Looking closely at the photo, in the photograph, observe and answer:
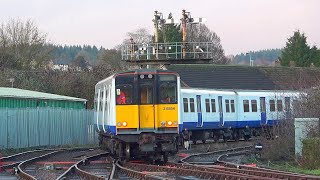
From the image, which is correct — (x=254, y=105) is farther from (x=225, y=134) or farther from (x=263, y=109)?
(x=225, y=134)

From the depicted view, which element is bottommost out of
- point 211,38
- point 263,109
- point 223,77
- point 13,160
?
point 13,160

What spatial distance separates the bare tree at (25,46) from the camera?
192ft

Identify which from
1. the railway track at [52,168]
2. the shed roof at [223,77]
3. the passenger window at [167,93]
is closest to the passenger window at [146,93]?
the passenger window at [167,93]

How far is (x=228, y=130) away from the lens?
35.2m

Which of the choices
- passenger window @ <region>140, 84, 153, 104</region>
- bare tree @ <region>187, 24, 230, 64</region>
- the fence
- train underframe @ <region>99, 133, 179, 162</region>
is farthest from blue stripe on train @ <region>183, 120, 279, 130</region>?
bare tree @ <region>187, 24, 230, 64</region>

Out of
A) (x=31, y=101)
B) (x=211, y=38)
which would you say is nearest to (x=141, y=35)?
(x=211, y=38)

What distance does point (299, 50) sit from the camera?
8138 cm

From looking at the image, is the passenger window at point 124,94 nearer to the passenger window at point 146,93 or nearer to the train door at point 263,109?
the passenger window at point 146,93

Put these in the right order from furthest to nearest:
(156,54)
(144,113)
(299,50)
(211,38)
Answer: (211,38)
(299,50)
(156,54)
(144,113)

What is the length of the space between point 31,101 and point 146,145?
1757cm

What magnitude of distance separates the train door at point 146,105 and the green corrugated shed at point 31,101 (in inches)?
549

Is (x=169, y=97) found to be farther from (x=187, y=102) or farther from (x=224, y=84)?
(x=224, y=84)

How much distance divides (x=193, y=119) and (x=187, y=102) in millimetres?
972

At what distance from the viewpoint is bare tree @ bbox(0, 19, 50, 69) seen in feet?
192
